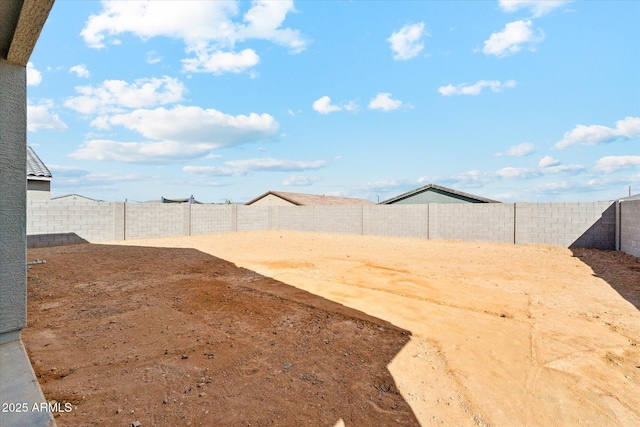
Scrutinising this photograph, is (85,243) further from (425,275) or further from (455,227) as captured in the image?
(455,227)

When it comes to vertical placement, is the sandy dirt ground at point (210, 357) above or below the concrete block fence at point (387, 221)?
below

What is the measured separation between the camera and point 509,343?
309 cm

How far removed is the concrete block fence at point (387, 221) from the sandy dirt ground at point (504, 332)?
295cm

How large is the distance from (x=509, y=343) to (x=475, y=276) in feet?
10.9

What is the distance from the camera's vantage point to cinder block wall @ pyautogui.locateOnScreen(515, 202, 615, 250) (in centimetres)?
971

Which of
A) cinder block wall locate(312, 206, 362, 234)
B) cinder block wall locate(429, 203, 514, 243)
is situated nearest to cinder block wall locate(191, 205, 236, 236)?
cinder block wall locate(312, 206, 362, 234)

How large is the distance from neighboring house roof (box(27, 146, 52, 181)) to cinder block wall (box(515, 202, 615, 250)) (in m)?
19.0

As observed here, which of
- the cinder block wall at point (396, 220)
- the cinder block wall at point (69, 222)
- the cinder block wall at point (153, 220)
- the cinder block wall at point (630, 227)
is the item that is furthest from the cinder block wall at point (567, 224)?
the cinder block wall at point (69, 222)

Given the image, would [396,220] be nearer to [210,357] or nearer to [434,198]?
[434,198]

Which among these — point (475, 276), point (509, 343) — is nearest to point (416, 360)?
point (509, 343)

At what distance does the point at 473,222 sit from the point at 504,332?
10.1 meters

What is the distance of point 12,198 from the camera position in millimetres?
2158

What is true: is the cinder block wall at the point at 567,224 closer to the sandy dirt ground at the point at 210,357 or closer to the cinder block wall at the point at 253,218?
the sandy dirt ground at the point at 210,357

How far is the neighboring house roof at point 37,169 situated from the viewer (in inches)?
460
